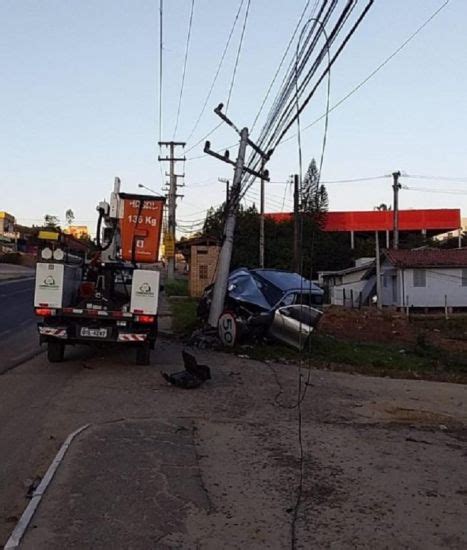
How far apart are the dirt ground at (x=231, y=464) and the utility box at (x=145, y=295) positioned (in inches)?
63.0

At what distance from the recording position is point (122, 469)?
6.52 metres

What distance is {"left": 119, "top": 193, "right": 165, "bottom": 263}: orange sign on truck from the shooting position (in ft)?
46.9

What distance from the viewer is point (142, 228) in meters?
14.3

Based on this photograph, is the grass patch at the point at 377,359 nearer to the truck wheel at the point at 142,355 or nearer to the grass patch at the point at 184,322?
the truck wheel at the point at 142,355

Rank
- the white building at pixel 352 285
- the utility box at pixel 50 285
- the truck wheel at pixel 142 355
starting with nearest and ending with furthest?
the utility box at pixel 50 285
the truck wheel at pixel 142 355
the white building at pixel 352 285

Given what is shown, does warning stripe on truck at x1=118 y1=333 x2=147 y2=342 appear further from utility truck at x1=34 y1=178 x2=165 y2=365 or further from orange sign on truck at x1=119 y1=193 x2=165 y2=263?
orange sign on truck at x1=119 y1=193 x2=165 y2=263

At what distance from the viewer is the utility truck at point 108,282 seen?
13016mm

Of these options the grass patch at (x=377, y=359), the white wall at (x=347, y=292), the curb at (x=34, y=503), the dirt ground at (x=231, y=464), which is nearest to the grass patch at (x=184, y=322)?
the grass patch at (x=377, y=359)

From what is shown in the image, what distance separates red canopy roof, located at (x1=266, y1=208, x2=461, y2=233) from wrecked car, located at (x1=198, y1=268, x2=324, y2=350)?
51724 millimetres

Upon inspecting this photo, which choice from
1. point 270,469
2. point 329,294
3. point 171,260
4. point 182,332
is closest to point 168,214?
point 171,260

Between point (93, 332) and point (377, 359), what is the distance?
7.08m

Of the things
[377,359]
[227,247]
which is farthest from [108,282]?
[377,359]

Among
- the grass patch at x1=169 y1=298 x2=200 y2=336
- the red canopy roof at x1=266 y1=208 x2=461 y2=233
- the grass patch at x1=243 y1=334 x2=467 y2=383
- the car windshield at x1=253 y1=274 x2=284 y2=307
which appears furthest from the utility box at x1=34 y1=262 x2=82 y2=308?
the red canopy roof at x1=266 y1=208 x2=461 y2=233

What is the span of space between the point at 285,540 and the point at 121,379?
7.48 metres
